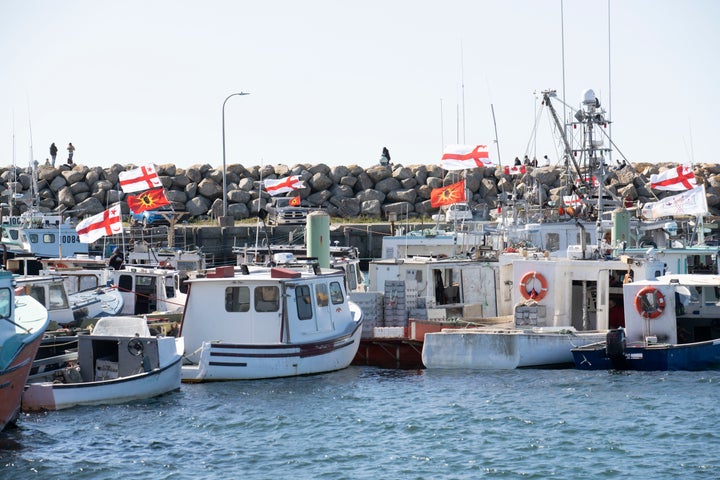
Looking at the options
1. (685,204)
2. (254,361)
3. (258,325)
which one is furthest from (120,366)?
(685,204)

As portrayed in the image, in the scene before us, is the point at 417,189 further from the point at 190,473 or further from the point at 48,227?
the point at 190,473

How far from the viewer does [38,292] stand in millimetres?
25266

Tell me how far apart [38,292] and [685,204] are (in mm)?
18513

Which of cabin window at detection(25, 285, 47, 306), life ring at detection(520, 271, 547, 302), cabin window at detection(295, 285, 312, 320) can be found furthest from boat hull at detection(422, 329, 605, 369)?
cabin window at detection(25, 285, 47, 306)

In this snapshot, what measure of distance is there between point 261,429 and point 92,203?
4489 centimetres

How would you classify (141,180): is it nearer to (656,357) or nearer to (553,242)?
(553,242)

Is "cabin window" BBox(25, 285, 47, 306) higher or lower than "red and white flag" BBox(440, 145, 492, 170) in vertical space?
lower

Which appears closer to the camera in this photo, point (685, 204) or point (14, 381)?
point (14, 381)

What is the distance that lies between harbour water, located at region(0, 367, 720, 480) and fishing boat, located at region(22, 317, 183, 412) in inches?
11.7

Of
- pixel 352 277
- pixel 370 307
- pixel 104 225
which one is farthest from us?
pixel 352 277

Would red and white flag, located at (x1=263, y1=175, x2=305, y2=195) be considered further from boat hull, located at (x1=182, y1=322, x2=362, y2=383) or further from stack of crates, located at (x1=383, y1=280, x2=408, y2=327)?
boat hull, located at (x1=182, y1=322, x2=362, y2=383)

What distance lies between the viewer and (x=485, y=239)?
37.4 meters

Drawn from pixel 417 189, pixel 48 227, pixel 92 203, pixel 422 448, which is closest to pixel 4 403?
pixel 422 448

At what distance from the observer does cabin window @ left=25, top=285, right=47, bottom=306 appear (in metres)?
25.1
